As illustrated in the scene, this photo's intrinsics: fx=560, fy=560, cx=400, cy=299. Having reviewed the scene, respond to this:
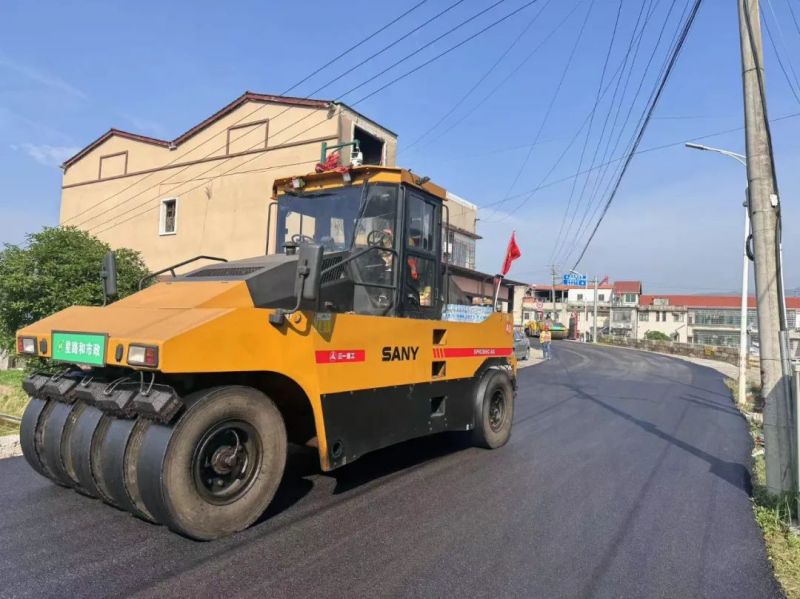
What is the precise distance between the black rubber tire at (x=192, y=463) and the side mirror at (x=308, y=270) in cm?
78

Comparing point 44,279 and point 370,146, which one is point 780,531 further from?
point 370,146

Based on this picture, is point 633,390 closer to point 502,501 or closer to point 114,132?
point 502,501

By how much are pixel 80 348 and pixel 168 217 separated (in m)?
24.3

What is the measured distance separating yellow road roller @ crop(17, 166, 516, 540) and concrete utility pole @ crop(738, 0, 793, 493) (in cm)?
293

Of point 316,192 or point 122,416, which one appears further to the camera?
point 316,192

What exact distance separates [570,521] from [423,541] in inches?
51.8

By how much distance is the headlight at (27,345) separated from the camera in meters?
4.16

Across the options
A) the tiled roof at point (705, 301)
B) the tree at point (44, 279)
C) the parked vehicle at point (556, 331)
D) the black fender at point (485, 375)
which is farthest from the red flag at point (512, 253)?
the tiled roof at point (705, 301)

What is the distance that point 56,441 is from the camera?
4105 mm

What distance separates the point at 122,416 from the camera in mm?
3682

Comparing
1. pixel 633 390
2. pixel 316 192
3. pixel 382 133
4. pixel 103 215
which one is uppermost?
pixel 382 133

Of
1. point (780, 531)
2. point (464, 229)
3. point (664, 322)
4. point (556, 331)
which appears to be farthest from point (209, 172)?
point (664, 322)

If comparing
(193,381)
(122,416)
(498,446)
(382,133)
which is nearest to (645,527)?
(498,446)

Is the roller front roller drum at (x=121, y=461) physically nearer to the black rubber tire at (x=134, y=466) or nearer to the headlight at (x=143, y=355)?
the black rubber tire at (x=134, y=466)
